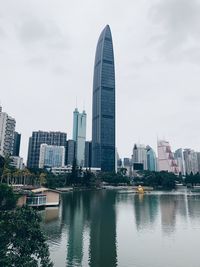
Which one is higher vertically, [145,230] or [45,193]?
[45,193]

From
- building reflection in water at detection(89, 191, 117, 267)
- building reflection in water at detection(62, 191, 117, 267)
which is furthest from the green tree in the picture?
building reflection in water at detection(89, 191, 117, 267)

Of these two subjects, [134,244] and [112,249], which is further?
[134,244]

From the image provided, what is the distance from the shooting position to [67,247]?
33094 mm

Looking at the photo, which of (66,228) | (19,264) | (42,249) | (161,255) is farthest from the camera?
(66,228)

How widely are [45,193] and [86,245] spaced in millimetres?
33725

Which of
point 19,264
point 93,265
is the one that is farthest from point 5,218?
point 93,265

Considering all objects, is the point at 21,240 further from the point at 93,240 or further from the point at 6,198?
the point at 6,198

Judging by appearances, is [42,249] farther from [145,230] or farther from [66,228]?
Answer: [145,230]

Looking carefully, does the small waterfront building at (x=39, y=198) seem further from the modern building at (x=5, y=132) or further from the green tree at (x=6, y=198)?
the modern building at (x=5, y=132)

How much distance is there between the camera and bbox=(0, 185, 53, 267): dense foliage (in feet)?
59.2

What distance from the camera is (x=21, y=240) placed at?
1897cm

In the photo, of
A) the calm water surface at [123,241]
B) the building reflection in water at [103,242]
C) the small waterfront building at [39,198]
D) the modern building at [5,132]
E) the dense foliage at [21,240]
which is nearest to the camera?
the dense foliage at [21,240]

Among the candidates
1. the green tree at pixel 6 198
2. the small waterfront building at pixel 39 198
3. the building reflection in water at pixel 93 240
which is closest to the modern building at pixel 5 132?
the small waterfront building at pixel 39 198

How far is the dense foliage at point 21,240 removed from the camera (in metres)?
18.0
